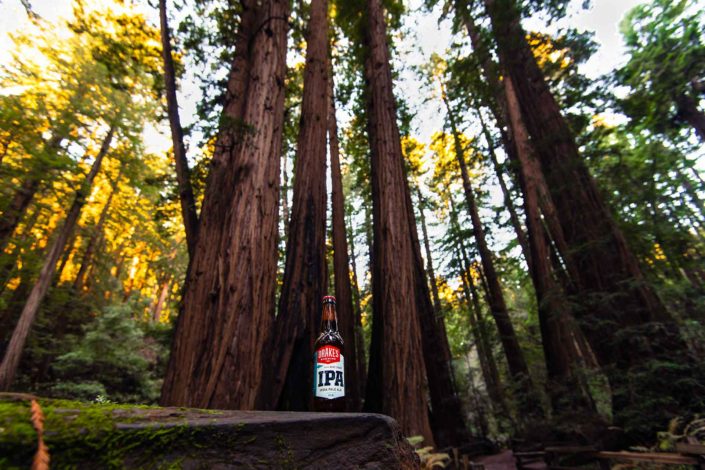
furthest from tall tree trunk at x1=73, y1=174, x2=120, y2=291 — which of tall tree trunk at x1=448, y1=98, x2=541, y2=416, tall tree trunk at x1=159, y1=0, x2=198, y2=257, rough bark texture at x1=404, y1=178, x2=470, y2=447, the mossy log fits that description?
the mossy log

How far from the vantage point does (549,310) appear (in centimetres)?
698

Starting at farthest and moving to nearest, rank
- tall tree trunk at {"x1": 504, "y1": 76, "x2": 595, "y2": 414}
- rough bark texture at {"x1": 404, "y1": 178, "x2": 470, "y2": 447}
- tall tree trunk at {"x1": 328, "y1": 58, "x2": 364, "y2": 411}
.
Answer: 1. rough bark texture at {"x1": 404, "y1": 178, "x2": 470, "y2": 447}
2. tall tree trunk at {"x1": 504, "y1": 76, "x2": 595, "y2": 414}
3. tall tree trunk at {"x1": 328, "y1": 58, "x2": 364, "y2": 411}

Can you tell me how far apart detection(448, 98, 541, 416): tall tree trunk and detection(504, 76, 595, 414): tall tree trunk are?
1332 mm

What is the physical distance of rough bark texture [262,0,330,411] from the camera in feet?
10.9

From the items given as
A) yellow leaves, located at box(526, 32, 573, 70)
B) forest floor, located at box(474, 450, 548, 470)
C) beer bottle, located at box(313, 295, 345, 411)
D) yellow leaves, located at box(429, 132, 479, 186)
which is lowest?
forest floor, located at box(474, 450, 548, 470)

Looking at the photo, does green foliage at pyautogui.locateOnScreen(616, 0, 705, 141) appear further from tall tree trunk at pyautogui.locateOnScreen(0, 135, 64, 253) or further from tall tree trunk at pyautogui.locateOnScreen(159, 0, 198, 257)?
tall tree trunk at pyautogui.locateOnScreen(0, 135, 64, 253)

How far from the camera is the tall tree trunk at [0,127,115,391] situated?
9.40 metres

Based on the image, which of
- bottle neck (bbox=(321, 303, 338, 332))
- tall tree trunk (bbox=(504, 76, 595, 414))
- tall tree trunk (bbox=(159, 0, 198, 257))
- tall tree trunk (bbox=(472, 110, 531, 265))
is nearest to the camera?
bottle neck (bbox=(321, 303, 338, 332))

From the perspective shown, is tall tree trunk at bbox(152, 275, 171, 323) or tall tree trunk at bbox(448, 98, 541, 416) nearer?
tall tree trunk at bbox(448, 98, 541, 416)

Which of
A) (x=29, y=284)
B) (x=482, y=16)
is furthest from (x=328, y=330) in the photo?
(x=29, y=284)

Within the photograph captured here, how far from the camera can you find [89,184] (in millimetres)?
11859

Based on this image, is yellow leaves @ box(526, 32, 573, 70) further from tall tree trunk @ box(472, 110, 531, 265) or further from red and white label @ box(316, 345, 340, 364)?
red and white label @ box(316, 345, 340, 364)

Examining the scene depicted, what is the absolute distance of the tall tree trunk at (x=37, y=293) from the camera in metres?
9.40

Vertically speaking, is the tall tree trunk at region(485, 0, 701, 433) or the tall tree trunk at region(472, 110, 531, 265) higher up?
the tall tree trunk at region(472, 110, 531, 265)
